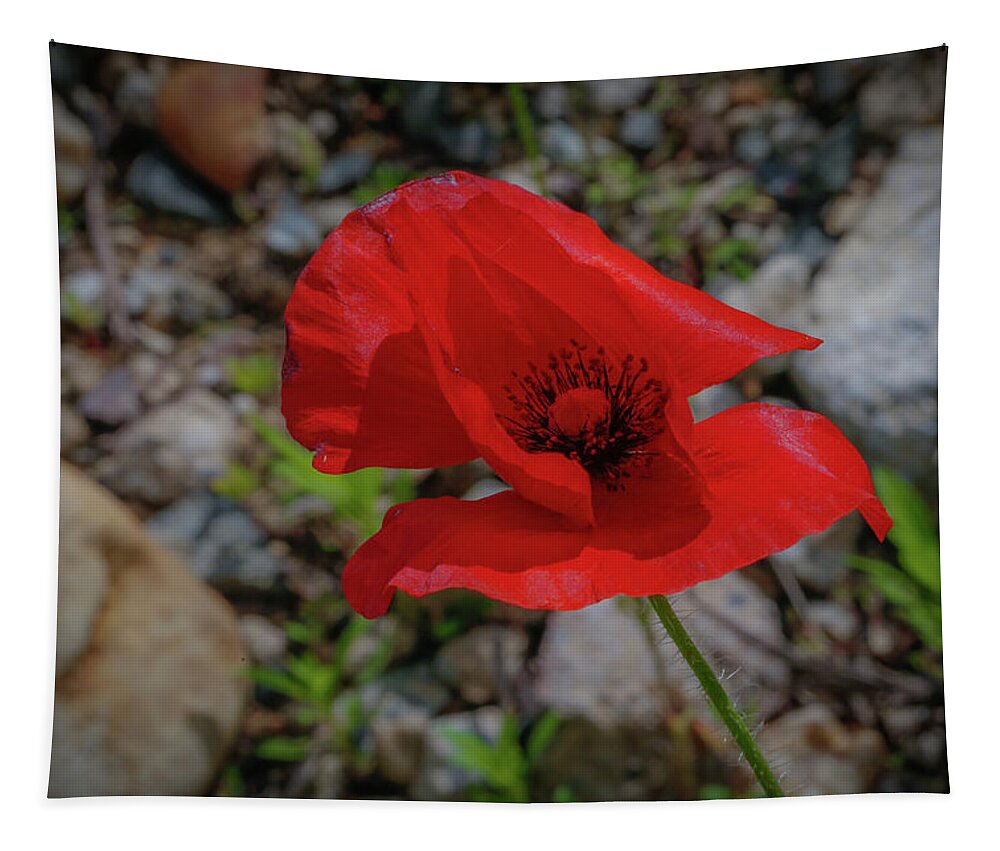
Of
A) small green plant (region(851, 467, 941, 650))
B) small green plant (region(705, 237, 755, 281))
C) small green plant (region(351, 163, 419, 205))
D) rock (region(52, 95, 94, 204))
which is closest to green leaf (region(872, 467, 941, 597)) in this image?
small green plant (region(851, 467, 941, 650))

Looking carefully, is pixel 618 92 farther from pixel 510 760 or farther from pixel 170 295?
pixel 510 760

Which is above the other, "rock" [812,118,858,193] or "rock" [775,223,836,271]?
"rock" [812,118,858,193]

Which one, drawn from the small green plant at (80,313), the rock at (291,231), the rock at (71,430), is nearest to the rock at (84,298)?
the small green plant at (80,313)

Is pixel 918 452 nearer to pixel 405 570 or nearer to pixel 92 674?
pixel 405 570

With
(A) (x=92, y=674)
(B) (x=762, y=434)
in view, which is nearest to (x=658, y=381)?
(B) (x=762, y=434)

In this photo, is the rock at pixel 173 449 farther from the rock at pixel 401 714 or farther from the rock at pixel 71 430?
the rock at pixel 401 714

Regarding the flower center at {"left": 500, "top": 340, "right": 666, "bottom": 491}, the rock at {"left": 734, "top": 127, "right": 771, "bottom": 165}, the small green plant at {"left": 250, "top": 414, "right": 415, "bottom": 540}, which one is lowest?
the small green plant at {"left": 250, "top": 414, "right": 415, "bottom": 540}

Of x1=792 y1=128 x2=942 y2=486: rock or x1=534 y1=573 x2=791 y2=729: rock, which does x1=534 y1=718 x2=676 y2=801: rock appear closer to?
x1=534 y1=573 x2=791 y2=729: rock
